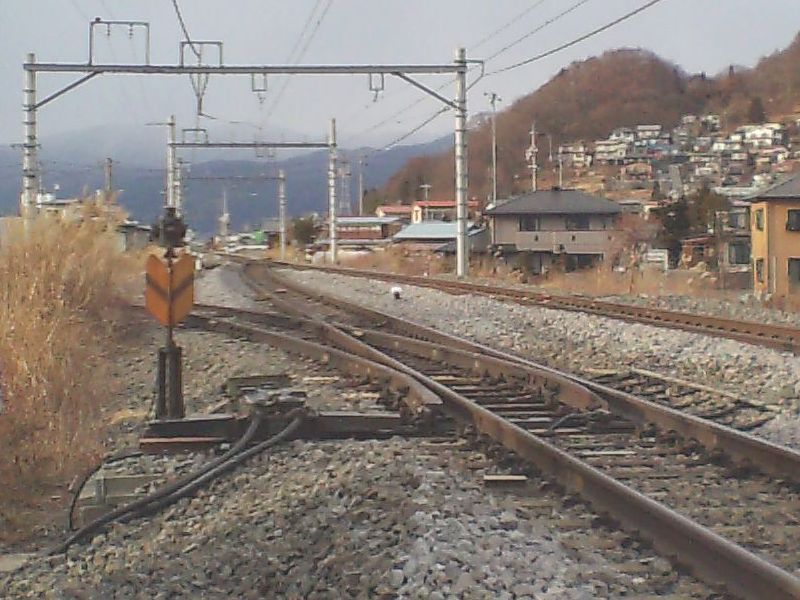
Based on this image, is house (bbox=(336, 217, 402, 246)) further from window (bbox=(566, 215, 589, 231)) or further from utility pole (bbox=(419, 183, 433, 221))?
window (bbox=(566, 215, 589, 231))

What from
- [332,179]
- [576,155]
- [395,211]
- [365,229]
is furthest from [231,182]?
[576,155]

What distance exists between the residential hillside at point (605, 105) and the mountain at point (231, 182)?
420cm

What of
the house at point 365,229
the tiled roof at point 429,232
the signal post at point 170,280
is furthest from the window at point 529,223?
the signal post at point 170,280

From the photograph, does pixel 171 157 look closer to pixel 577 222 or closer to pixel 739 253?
pixel 577 222

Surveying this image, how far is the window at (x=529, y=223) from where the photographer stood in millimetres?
61750

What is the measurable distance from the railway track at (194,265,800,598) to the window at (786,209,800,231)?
121 feet

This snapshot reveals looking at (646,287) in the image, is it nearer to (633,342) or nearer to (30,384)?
(633,342)

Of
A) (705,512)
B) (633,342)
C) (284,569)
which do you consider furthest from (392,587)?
(633,342)

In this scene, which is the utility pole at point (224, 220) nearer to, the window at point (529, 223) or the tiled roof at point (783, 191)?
the window at point (529, 223)

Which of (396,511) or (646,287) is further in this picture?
(646,287)

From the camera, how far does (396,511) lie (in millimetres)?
5262

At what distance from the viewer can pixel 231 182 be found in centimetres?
5775

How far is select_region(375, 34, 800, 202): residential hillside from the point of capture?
367ft

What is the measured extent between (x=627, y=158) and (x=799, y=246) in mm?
110499
